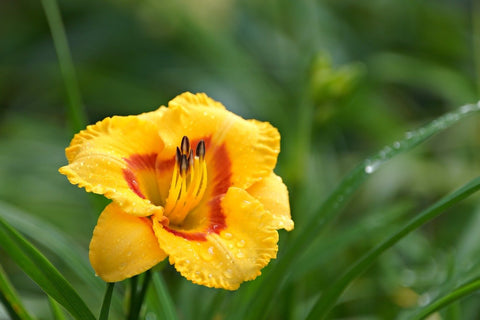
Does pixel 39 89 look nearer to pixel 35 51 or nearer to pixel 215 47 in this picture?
pixel 35 51

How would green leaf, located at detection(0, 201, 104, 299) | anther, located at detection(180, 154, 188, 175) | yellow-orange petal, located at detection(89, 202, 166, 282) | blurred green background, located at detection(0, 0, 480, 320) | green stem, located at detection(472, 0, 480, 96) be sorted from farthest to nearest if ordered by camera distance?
green stem, located at detection(472, 0, 480, 96), blurred green background, located at detection(0, 0, 480, 320), green leaf, located at detection(0, 201, 104, 299), anther, located at detection(180, 154, 188, 175), yellow-orange petal, located at detection(89, 202, 166, 282)

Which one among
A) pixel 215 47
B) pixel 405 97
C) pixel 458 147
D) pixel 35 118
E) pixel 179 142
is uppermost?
pixel 405 97

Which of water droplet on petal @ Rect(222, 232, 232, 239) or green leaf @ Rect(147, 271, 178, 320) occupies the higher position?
water droplet on petal @ Rect(222, 232, 232, 239)

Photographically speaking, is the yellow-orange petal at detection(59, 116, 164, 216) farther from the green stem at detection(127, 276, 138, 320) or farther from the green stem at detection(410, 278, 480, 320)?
the green stem at detection(410, 278, 480, 320)

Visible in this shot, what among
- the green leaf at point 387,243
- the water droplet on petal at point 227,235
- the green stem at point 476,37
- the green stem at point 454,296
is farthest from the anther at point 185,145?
the green stem at point 476,37

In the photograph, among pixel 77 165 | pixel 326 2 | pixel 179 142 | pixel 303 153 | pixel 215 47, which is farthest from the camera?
pixel 326 2

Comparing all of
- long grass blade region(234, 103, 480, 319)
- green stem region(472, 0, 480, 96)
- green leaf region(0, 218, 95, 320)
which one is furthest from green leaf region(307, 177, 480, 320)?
green stem region(472, 0, 480, 96)

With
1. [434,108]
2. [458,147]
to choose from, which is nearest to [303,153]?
[458,147]
